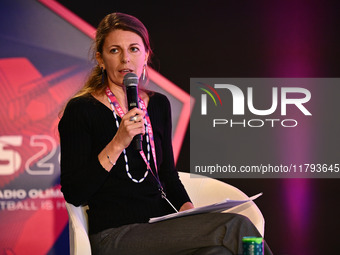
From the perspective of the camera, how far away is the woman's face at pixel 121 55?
93.4 inches

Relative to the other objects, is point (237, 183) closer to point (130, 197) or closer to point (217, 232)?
point (130, 197)

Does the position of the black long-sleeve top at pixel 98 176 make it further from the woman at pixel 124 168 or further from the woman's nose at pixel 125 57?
the woman's nose at pixel 125 57

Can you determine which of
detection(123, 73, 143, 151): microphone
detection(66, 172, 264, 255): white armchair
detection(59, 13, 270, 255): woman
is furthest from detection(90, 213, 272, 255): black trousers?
detection(123, 73, 143, 151): microphone

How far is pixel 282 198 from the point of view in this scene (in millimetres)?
3984

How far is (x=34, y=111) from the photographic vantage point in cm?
395

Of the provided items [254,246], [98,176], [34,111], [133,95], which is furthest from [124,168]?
[34,111]

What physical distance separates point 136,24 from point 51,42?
A: 1662 millimetres

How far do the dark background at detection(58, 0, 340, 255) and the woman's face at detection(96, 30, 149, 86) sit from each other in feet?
5.04

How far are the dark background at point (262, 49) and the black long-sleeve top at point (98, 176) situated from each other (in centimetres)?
162

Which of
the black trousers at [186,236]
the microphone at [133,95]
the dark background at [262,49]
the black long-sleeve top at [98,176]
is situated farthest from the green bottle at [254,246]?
the dark background at [262,49]

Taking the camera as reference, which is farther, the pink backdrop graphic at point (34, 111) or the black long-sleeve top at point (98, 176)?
the pink backdrop graphic at point (34, 111)

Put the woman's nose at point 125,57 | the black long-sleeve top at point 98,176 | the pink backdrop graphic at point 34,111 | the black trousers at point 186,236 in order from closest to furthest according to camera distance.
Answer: the black trousers at point 186,236 → the black long-sleeve top at point 98,176 → the woman's nose at point 125,57 → the pink backdrop graphic at point 34,111

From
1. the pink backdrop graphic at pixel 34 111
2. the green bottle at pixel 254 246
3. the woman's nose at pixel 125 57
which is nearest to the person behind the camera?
the green bottle at pixel 254 246

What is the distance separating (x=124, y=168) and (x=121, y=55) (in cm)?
49
